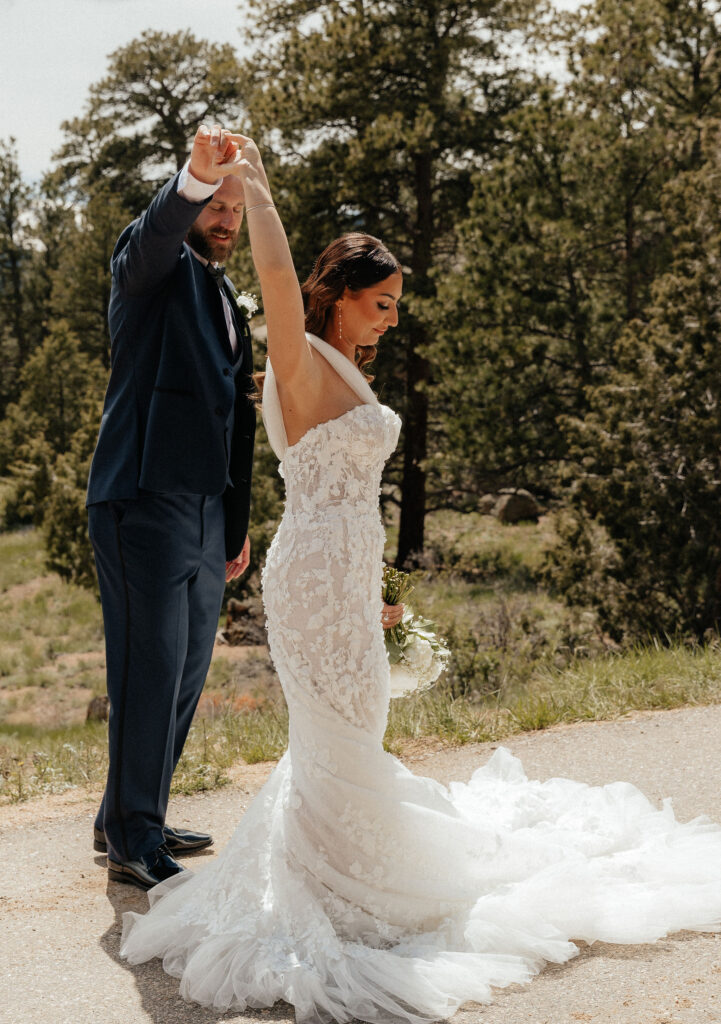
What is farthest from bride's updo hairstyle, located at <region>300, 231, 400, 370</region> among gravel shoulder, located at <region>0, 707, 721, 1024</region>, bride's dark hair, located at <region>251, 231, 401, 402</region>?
gravel shoulder, located at <region>0, 707, 721, 1024</region>

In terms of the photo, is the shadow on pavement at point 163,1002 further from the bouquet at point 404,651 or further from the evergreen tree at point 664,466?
the evergreen tree at point 664,466

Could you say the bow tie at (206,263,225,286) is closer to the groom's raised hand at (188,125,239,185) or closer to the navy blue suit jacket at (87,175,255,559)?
the navy blue suit jacket at (87,175,255,559)

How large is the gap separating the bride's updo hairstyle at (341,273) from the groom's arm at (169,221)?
A: 399mm

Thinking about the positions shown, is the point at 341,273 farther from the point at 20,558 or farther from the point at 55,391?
the point at 55,391

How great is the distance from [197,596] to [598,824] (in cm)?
159

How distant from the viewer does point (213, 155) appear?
2.93 m

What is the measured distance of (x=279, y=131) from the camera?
16.7 metres

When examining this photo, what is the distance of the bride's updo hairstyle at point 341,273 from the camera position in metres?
3.06

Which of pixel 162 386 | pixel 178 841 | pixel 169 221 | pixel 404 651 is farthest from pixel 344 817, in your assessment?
pixel 169 221

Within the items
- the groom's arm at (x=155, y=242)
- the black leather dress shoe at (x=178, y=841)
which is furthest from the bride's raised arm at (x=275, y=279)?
the black leather dress shoe at (x=178, y=841)

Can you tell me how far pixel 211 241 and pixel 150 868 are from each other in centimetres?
215

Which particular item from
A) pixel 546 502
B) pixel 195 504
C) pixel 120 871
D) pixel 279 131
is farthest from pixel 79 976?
pixel 279 131

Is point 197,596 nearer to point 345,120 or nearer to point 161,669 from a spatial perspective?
point 161,669

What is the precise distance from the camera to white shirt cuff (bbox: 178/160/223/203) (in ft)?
9.85
